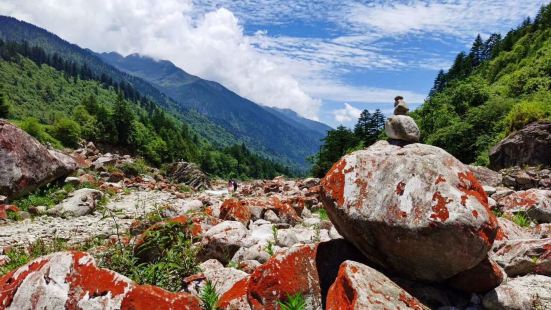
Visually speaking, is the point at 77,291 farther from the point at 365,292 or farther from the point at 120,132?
the point at 120,132

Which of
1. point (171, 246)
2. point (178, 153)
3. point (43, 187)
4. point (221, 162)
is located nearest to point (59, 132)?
point (43, 187)

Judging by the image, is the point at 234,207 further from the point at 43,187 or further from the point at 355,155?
the point at 43,187

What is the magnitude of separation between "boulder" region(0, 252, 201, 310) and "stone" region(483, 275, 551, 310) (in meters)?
5.11

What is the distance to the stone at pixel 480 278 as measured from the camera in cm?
712

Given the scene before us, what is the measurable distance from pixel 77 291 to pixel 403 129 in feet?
22.6

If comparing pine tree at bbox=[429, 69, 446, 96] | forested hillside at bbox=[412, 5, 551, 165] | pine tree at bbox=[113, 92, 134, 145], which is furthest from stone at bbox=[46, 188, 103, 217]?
pine tree at bbox=[429, 69, 446, 96]

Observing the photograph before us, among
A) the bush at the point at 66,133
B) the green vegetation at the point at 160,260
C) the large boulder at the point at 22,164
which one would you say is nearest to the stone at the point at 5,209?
the large boulder at the point at 22,164

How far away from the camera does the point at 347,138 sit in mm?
66062

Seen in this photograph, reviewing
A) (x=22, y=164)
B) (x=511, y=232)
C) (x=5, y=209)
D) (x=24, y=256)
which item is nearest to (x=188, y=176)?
(x=22, y=164)

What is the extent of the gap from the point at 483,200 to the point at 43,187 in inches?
914

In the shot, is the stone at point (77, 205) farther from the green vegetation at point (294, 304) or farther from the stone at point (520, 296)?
the stone at point (520, 296)

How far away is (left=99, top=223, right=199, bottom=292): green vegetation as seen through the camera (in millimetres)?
7797

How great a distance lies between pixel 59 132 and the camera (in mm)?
60438

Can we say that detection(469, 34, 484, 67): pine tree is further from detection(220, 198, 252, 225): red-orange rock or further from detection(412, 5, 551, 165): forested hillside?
detection(220, 198, 252, 225): red-orange rock
